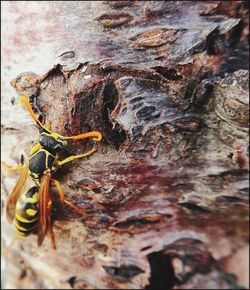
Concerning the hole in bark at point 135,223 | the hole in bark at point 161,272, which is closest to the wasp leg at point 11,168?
the hole in bark at point 135,223

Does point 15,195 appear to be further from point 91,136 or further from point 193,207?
point 193,207

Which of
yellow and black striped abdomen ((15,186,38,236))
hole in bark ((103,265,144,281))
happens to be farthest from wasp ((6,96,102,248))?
hole in bark ((103,265,144,281))

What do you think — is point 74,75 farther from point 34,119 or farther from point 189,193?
point 189,193

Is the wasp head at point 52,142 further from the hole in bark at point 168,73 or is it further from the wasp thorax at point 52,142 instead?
the hole in bark at point 168,73

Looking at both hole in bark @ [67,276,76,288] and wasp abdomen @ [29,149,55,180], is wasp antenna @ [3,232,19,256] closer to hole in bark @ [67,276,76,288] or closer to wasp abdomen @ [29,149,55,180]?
hole in bark @ [67,276,76,288]

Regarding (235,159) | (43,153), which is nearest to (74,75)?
(43,153)

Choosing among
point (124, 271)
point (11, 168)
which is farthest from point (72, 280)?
point (11, 168)

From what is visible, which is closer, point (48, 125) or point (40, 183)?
point (48, 125)
